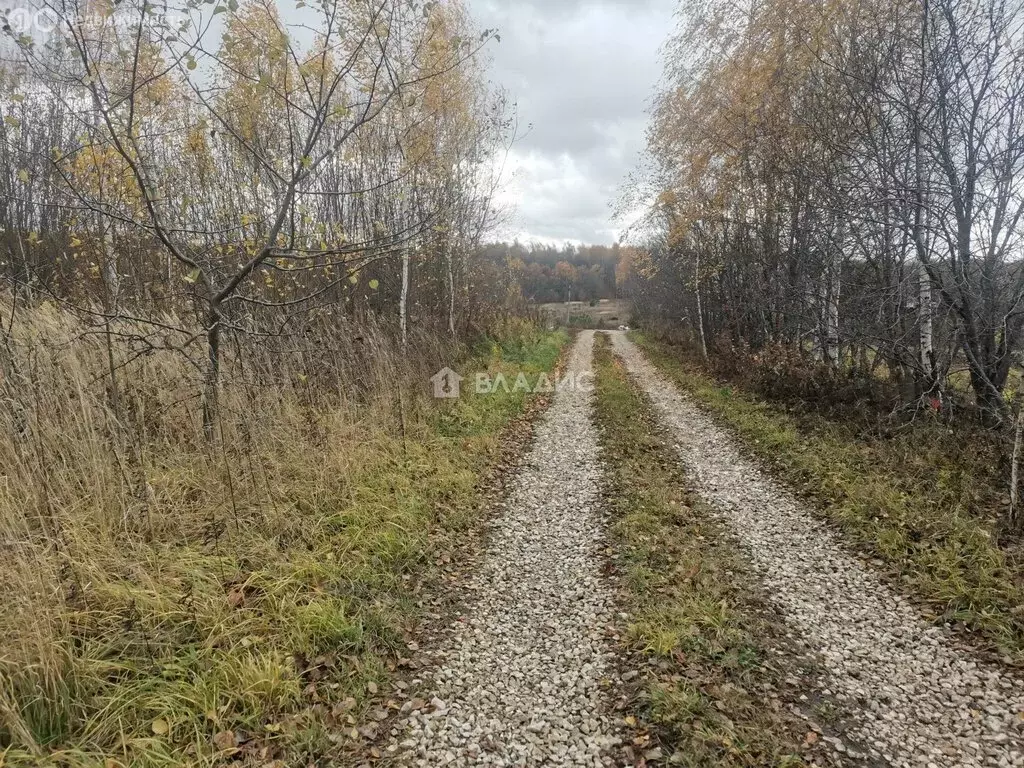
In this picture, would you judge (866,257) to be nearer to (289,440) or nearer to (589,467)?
(589,467)

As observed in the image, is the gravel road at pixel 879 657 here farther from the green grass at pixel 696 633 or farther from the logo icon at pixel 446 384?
the logo icon at pixel 446 384

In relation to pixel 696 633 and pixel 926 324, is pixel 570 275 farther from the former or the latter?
pixel 696 633

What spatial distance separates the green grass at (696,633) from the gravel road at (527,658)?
1.12 ft

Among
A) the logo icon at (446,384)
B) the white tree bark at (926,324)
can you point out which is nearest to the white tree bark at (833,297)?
the white tree bark at (926,324)

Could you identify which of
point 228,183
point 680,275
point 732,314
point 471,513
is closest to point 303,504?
point 471,513

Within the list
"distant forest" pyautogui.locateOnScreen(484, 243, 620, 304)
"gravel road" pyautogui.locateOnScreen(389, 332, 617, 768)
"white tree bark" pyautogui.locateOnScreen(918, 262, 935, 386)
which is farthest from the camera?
"distant forest" pyautogui.locateOnScreen(484, 243, 620, 304)

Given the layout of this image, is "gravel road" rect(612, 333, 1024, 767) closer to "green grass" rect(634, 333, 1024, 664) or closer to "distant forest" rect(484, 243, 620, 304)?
"green grass" rect(634, 333, 1024, 664)

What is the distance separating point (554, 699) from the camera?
3027mm

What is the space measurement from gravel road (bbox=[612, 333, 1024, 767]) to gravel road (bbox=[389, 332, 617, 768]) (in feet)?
4.69

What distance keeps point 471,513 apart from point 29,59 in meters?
5.49

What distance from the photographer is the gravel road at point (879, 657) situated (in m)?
2.62
